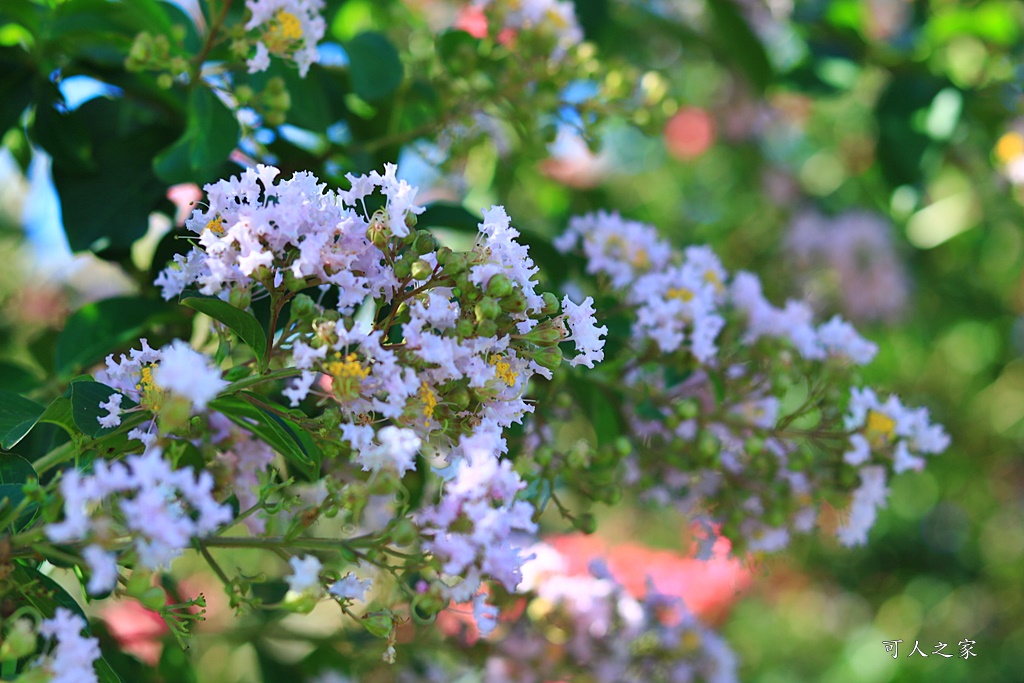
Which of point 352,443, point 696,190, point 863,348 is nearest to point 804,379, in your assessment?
point 863,348

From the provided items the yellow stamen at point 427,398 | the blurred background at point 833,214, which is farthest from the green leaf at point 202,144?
the yellow stamen at point 427,398

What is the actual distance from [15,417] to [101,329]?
1.10ft

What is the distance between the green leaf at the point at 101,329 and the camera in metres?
1.00

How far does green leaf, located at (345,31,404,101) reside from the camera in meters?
1.05

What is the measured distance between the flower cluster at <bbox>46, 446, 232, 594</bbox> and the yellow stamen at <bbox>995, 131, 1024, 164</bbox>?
161 centimetres

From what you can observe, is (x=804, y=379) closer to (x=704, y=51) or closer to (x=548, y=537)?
(x=548, y=537)

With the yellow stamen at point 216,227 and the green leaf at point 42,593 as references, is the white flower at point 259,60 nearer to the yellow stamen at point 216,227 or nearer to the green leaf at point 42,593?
the yellow stamen at point 216,227

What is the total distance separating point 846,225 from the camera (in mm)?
2174

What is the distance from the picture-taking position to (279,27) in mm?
911

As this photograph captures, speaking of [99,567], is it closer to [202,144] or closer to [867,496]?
[202,144]

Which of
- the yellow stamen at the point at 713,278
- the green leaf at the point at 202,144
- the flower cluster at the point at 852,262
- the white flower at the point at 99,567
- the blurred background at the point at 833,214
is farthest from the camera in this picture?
the flower cluster at the point at 852,262

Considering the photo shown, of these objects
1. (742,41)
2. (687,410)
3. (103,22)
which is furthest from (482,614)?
(742,41)

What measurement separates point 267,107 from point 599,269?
0.41 meters

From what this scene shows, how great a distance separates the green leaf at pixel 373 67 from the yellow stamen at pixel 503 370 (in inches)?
19.2
